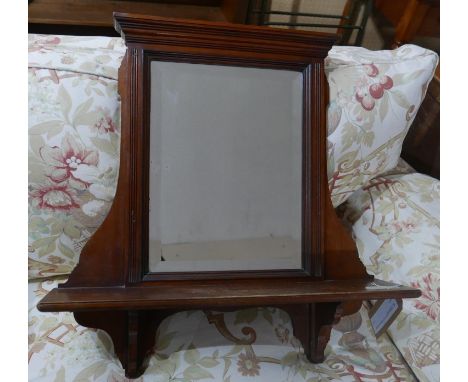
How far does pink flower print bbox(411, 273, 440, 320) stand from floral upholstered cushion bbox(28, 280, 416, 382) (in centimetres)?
10

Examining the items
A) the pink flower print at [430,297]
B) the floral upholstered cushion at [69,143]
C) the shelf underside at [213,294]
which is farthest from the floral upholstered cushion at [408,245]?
the floral upholstered cushion at [69,143]

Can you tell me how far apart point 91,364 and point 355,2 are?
1.22m

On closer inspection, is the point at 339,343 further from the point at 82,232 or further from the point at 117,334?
the point at 82,232

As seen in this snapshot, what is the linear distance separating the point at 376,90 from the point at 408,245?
0.28 metres

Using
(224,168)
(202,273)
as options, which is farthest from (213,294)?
(224,168)

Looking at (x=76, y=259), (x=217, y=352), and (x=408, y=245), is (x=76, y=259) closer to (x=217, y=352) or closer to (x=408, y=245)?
(x=217, y=352)

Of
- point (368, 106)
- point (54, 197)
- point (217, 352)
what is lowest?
point (217, 352)

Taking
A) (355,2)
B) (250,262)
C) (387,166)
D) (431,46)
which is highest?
(355,2)

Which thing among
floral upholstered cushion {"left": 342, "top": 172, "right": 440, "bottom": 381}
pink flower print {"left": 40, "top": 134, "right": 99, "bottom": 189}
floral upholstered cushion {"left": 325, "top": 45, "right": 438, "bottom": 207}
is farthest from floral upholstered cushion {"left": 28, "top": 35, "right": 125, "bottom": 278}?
floral upholstered cushion {"left": 342, "top": 172, "right": 440, "bottom": 381}

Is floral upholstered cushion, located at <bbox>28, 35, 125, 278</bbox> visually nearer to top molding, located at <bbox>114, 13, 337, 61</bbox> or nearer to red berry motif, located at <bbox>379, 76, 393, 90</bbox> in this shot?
top molding, located at <bbox>114, 13, 337, 61</bbox>

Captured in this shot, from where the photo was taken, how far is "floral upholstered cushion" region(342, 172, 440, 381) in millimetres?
601

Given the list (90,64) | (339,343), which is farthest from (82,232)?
(339,343)

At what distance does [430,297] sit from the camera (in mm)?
612

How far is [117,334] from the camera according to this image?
0.57m
